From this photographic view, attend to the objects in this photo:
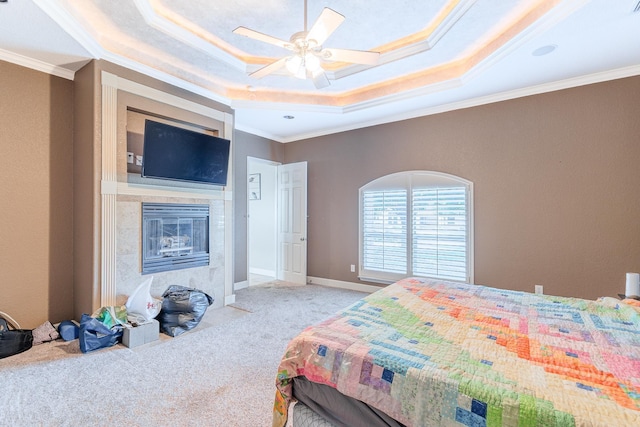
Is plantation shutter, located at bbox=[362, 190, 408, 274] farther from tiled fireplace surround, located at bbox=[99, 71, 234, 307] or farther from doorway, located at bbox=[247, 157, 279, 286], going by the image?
tiled fireplace surround, located at bbox=[99, 71, 234, 307]

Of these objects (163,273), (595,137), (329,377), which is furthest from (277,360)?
(595,137)

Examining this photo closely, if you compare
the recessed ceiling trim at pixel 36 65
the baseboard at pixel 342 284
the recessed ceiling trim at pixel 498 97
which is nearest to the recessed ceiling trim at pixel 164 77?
the recessed ceiling trim at pixel 36 65

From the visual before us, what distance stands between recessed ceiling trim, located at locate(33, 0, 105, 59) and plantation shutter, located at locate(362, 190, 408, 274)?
12.5ft

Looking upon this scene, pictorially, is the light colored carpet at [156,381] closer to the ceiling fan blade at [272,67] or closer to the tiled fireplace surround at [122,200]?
the tiled fireplace surround at [122,200]

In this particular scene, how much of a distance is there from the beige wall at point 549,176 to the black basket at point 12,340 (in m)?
4.69

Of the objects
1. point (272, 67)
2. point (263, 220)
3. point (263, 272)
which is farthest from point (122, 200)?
point (263, 272)

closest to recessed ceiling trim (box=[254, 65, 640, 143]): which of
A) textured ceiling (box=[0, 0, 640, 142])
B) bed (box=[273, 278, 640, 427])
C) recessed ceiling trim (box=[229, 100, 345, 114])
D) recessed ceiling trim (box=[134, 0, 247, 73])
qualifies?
textured ceiling (box=[0, 0, 640, 142])

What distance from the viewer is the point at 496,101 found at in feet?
12.6

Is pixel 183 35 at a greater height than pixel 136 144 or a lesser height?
Result: greater

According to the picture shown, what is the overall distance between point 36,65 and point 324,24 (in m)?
3.09

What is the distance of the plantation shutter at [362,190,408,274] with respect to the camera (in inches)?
179

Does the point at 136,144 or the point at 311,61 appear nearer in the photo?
the point at 311,61

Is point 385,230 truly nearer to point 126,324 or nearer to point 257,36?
point 257,36

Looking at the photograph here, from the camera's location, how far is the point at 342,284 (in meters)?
5.18
